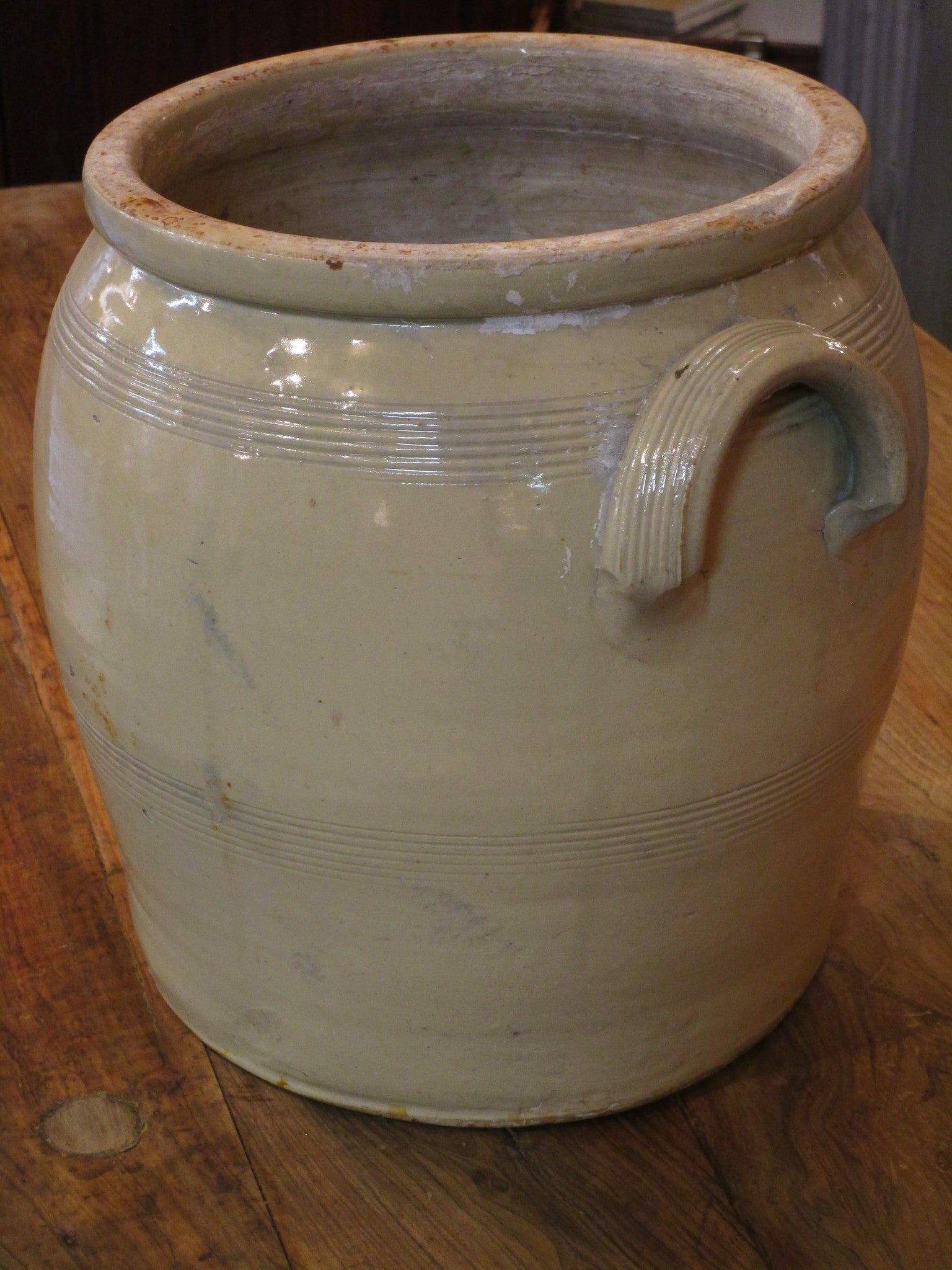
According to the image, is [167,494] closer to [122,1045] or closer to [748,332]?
[748,332]

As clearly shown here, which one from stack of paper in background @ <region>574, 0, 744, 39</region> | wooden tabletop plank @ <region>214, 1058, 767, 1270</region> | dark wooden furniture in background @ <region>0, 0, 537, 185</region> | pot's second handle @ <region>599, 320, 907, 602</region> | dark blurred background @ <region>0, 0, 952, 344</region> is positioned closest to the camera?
A: pot's second handle @ <region>599, 320, 907, 602</region>

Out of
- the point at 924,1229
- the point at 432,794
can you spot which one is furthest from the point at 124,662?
the point at 924,1229

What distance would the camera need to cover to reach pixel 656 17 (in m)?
2.65

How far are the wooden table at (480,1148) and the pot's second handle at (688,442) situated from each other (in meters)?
0.39

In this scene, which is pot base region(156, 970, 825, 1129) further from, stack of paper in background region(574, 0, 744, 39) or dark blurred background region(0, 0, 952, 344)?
stack of paper in background region(574, 0, 744, 39)

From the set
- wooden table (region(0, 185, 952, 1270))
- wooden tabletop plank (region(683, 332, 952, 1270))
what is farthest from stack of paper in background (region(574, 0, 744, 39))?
wooden table (region(0, 185, 952, 1270))

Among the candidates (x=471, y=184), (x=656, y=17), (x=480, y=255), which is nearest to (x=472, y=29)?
(x=656, y=17)

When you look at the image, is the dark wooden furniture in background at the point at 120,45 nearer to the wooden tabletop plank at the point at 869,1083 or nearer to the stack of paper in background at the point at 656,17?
the stack of paper in background at the point at 656,17

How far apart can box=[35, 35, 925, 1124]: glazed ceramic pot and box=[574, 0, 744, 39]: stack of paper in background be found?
74.2 inches

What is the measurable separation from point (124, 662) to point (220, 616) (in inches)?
3.5

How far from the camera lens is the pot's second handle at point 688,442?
0.67m

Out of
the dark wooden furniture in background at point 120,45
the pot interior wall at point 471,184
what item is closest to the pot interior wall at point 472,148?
the pot interior wall at point 471,184

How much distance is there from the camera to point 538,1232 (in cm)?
86

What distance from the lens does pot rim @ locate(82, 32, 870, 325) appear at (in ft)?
2.22
